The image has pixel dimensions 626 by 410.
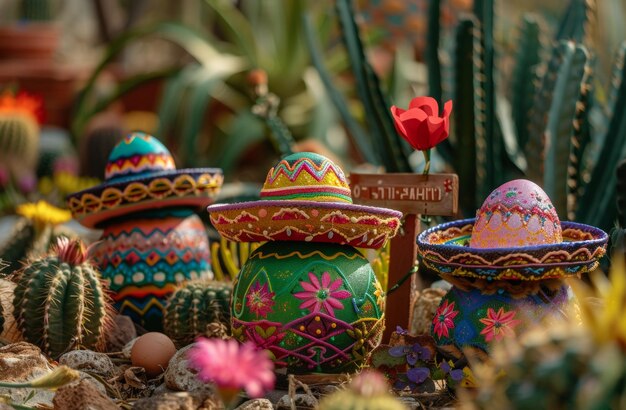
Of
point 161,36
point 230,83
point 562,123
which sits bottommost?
point 562,123

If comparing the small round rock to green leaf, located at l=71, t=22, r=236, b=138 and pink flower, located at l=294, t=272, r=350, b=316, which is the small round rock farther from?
green leaf, located at l=71, t=22, r=236, b=138

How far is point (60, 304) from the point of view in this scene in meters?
3.00

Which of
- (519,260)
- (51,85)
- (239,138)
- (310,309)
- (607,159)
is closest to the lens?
(519,260)

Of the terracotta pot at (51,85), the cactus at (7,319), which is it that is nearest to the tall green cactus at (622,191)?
the cactus at (7,319)

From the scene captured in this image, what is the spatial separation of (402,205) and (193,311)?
2.63ft

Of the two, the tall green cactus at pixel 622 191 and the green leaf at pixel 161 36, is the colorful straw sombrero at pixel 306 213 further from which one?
the green leaf at pixel 161 36

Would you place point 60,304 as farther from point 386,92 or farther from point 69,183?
point 69,183

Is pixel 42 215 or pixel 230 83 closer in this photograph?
pixel 42 215

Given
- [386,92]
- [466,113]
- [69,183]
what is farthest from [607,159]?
[69,183]

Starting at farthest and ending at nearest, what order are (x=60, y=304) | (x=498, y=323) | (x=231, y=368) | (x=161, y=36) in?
1. (x=161, y=36)
2. (x=60, y=304)
3. (x=498, y=323)
4. (x=231, y=368)

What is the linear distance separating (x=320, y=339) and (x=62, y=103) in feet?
23.3

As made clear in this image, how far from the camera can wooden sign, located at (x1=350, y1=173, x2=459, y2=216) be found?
119 inches

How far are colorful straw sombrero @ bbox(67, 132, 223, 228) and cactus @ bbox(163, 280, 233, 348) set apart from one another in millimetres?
388

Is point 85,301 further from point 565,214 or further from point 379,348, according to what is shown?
point 565,214
